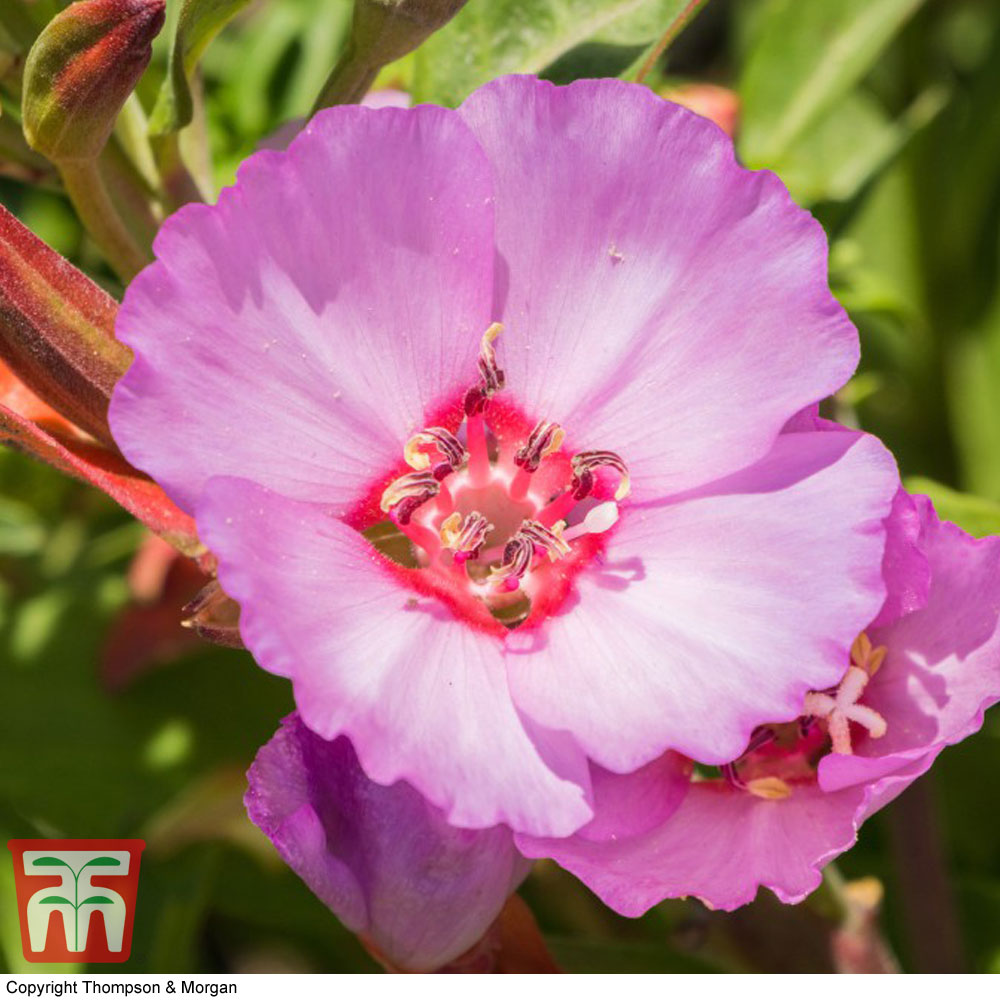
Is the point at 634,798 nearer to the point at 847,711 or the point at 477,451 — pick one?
the point at 847,711

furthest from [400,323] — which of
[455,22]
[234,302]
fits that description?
[455,22]

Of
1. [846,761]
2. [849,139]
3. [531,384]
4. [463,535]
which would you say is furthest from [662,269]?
[849,139]

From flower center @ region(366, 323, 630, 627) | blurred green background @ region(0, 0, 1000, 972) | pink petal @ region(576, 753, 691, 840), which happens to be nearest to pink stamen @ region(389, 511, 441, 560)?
flower center @ region(366, 323, 630, 627)

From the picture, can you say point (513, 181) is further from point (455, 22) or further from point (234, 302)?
point (455, 22)

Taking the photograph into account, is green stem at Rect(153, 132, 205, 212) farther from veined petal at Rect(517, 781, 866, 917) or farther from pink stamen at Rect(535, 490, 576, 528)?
veined petal at Rect(517, 781, 866, 917)

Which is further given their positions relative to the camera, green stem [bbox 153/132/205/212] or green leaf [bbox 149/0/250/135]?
green stem [bbox 153/132/205/212]
